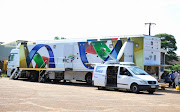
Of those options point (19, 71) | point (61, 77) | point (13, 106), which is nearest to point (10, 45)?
point (19, 71)

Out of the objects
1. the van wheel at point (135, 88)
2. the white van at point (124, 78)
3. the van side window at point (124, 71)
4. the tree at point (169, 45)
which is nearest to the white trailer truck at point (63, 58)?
the white van at point (124, 78)

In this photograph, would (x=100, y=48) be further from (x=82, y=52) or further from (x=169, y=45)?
(x=169, y=45)

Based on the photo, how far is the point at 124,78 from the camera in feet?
63.5

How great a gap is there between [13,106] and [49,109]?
1515 mm

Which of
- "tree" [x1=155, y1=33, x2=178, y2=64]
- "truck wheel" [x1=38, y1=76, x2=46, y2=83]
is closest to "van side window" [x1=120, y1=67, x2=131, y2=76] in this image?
"truck wheel" [x1=38, y1=76, x2=46, y2=83]

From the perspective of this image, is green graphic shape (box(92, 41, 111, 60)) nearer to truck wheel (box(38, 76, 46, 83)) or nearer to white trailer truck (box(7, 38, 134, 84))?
white trailer truck (box(7, 38, 134, 84))

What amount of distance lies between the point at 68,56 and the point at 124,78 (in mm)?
8051

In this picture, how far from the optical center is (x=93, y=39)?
80.4ft

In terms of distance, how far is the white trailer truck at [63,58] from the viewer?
23.5 m

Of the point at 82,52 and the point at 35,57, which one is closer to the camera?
the point at 82,52

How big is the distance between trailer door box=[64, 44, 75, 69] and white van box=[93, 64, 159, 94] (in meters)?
5.03

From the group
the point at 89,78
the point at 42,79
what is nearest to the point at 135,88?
the point at 89,78

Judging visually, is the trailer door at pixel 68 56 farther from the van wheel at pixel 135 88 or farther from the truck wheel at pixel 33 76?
the van wheel at pixel 135 88

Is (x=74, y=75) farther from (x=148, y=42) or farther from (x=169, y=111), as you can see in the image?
(x=169, y=111)
